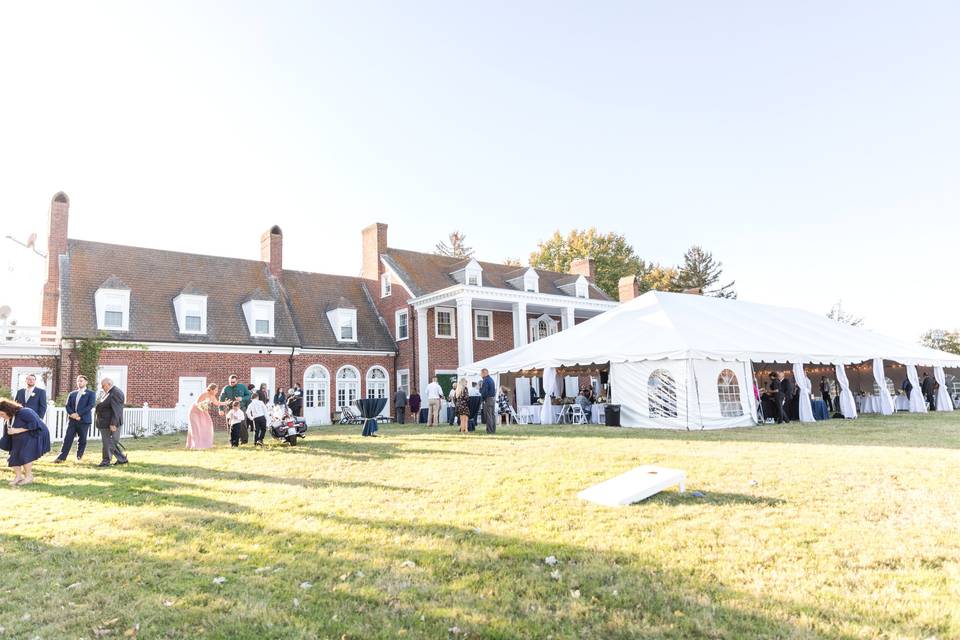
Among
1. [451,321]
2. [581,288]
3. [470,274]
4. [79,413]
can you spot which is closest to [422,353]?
[451,321]

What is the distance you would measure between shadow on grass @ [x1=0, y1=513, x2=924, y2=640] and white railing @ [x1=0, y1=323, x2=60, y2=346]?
1878cm

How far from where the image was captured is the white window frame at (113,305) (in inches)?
875

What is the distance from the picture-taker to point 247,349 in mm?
24500

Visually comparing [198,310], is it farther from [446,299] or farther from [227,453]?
[227,453]

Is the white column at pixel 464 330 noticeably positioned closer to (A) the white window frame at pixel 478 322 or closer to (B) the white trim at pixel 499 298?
(B) the white trim at pixel 499 298

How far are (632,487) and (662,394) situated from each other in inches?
441

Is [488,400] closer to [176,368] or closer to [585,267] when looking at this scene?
[176,368]

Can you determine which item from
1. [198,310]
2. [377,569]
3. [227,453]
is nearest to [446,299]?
[198,310]

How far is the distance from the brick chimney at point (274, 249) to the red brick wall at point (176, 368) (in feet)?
15.8

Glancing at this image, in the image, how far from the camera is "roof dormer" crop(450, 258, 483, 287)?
29203 millimetres

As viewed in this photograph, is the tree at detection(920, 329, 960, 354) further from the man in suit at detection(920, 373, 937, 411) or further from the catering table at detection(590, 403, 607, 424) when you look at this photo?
the catering table at detection(590, 403, 607, 424)

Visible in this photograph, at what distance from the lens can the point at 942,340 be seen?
56.7 metres

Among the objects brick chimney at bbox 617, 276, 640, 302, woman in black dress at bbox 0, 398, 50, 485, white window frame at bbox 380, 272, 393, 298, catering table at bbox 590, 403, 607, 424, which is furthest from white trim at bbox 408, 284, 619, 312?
woman in black dress at bbox 0, 398, 50, 485

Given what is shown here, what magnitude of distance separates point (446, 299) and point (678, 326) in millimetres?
11007
